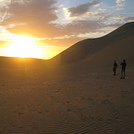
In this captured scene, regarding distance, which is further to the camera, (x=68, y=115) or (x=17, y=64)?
(x=17, y=64)

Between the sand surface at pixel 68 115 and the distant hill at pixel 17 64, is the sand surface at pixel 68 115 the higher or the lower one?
the lower one

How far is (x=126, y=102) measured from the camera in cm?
828

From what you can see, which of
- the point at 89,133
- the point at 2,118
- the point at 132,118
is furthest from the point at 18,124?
the point at 132,118

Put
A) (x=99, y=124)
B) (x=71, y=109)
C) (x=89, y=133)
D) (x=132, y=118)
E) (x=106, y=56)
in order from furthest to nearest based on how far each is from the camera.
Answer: (x=106, y=56)
(x=71, y=109)
(x=132, y=118)
(x=99, y=124)
(x=89, y=133)

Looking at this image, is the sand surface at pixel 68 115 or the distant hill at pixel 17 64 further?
the distant hill at pixel 17 64

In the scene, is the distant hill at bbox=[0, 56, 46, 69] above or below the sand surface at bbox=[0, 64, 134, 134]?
above

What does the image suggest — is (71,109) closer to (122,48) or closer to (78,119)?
(78,119)

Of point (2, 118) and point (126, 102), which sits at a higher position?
point (126, 102)

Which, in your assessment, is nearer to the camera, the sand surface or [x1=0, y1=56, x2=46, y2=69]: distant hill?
the sand surface

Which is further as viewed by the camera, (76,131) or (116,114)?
(116,114)

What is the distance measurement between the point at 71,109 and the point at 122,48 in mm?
40323

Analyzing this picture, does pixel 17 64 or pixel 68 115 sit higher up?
pixel 17 64

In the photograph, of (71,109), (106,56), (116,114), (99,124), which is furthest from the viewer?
(106,56)

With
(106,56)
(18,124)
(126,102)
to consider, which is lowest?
(18,124)
